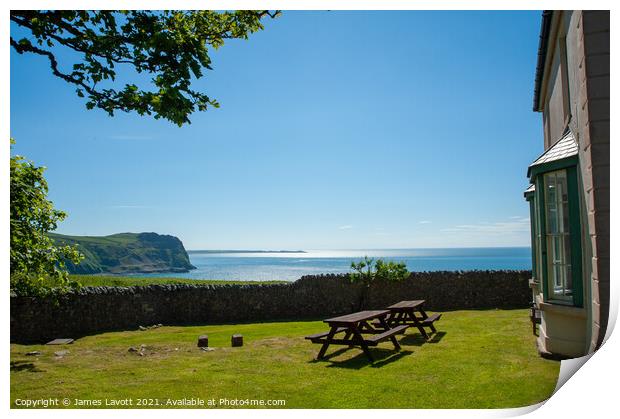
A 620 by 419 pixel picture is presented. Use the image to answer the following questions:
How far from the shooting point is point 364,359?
25.2ft

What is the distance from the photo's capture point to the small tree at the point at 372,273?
51.5 feet

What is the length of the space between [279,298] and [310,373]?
8661mm

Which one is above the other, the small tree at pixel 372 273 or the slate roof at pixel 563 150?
the slate roof at pixel 563 150

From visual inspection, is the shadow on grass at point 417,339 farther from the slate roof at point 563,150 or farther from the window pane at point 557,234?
the slate roof at point 563,150

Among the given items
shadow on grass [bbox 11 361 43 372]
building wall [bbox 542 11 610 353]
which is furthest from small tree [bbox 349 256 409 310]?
shadow on grass [bbox 11 361 43 372]

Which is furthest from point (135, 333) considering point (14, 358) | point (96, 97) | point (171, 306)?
point (96, 97)

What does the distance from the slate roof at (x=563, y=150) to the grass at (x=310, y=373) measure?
2947mm

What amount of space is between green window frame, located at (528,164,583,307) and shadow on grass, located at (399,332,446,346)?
2856 mm

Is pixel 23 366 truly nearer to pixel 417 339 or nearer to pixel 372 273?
pixel 417 339

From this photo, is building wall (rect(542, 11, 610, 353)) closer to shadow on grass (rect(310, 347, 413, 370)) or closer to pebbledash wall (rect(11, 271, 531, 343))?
shadow on grass (rect(310, 347, 413, 370))

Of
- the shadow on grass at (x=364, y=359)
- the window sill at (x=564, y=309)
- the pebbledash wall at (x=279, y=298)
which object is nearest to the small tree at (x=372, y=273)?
the pebbledash wall at (x=279, y=298)

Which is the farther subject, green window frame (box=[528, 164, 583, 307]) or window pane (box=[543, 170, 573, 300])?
window pane (box=[543, 170, 573, 300])

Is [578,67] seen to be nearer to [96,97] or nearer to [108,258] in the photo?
[96,97]

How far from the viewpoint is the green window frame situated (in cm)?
602
